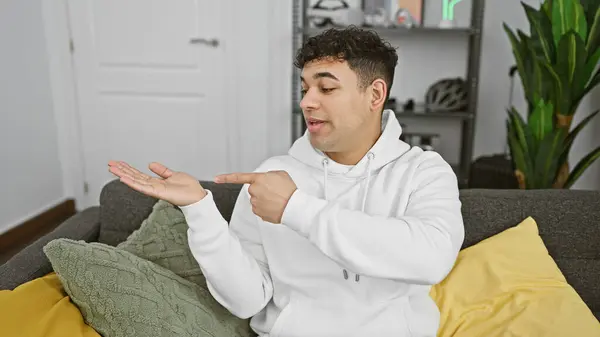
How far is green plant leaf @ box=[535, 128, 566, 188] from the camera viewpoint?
2365 millimetres

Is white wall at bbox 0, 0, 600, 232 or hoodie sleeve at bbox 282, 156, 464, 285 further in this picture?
white wall at bbox 0, 0, 600, 232

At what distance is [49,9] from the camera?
11.7 feet

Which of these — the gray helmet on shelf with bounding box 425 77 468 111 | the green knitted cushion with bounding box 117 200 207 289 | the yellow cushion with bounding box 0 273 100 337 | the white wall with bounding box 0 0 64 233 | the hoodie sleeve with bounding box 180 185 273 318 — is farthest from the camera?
the gray helmet on shelf with bounding box 425 77 468 111

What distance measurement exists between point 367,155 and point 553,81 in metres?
1.39

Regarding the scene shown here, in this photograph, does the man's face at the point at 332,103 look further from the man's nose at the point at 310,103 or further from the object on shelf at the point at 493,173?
the object on shelf at the point at 493,173

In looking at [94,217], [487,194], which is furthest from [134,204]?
[487,194]

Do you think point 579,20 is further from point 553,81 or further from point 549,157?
point 549,157

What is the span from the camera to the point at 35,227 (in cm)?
346

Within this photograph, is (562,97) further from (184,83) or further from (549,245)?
(184,83)

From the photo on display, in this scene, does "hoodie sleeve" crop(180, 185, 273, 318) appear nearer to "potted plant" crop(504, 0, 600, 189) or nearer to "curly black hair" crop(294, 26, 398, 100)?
"curly black hair" crop(294, 26, 398, 100)

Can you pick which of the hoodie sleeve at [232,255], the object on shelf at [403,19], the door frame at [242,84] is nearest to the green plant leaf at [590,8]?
the object on shelf at [403,19]

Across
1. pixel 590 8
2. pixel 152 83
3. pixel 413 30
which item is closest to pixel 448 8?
pixel 413 30

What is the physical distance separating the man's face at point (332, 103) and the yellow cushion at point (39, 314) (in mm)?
634

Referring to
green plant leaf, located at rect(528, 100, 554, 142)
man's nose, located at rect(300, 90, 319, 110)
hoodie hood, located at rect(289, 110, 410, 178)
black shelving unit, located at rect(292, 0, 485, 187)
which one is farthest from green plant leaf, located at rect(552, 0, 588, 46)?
man's nose, located at rect(300, 90, 319, 110)
